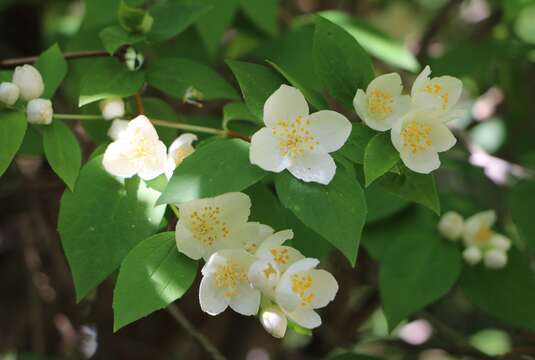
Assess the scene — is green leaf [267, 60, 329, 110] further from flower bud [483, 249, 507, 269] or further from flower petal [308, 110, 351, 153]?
flower bud [483, 249, 507, 269]

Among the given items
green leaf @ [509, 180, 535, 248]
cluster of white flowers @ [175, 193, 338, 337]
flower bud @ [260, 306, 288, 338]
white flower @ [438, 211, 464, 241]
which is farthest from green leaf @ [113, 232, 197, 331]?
green leaf @ [509, 180, 535, 248]

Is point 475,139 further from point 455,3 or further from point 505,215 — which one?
point 455,3

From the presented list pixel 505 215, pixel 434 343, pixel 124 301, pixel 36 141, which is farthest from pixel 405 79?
pixel 124 301

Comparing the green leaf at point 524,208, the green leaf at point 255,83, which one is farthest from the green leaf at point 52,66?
the green leaf at point 524,208

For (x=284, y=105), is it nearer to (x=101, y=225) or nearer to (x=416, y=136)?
(x=416, y=136)

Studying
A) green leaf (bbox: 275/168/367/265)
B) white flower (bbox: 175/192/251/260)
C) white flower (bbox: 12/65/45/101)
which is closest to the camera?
green leaf (bbox: 275/168/367/265)

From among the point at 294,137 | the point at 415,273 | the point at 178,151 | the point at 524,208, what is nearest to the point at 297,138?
the point at 294,137
